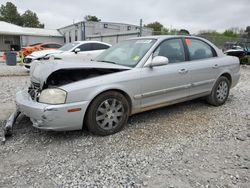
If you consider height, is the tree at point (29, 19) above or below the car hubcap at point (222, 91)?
above

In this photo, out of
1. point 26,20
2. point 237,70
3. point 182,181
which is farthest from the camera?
point 26,20

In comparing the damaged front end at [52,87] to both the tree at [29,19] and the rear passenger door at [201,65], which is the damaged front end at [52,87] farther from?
the tree at [29,19]

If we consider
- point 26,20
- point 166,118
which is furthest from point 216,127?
point 26,20

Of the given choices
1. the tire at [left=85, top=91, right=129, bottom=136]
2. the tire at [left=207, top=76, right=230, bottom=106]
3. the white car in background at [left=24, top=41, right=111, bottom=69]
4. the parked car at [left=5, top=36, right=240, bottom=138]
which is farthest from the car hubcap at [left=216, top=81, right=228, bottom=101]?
the white car in background at [left=24, top=41, right=111, bottom=69]

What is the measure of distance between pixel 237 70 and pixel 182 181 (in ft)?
12.3

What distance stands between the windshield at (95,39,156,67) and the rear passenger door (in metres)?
0.91

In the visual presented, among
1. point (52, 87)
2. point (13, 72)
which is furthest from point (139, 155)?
point (13, 72)

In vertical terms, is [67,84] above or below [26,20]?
below

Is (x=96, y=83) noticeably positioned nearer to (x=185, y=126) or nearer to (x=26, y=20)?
(x=185, y=126)

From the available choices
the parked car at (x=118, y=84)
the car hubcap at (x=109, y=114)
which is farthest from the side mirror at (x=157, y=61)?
the car hubcap at (x=109, y=114)

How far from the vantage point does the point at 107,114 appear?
3299 millimetres

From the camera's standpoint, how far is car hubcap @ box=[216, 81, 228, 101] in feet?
15.7

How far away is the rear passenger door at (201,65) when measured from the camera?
13.8 feet

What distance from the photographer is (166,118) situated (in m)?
4.07
